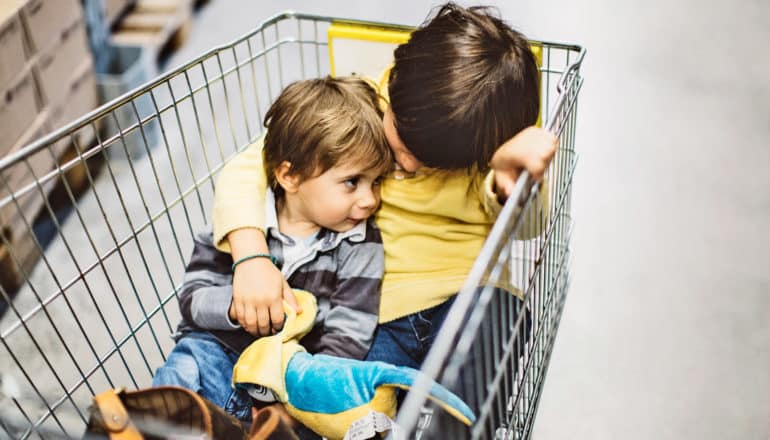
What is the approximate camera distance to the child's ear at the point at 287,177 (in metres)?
1.05

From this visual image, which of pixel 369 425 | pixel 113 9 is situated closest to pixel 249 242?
pixel 369 425

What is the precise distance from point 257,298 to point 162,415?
28cm

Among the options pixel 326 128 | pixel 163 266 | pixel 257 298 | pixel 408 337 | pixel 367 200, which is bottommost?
pixel 163 266

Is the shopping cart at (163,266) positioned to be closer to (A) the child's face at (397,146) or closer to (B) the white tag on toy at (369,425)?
(B) the white tag on toy at (369,425)

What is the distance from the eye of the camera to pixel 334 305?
1.09 meters

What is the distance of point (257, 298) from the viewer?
3.29ft

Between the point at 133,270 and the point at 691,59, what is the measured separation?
1853 millimetres

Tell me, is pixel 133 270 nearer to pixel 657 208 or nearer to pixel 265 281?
pixel 265 281

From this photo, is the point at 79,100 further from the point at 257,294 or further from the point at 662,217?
the point at 662,217

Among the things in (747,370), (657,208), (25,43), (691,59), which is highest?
(25,43)

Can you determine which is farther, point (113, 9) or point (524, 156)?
point (113, 9)

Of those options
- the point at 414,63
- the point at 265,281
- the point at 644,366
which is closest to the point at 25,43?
the point at 265,281

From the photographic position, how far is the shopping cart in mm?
754

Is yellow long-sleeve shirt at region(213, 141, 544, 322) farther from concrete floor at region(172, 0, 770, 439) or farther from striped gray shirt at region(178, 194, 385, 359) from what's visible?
concrete floor at region(172, 0, 770, 439)
